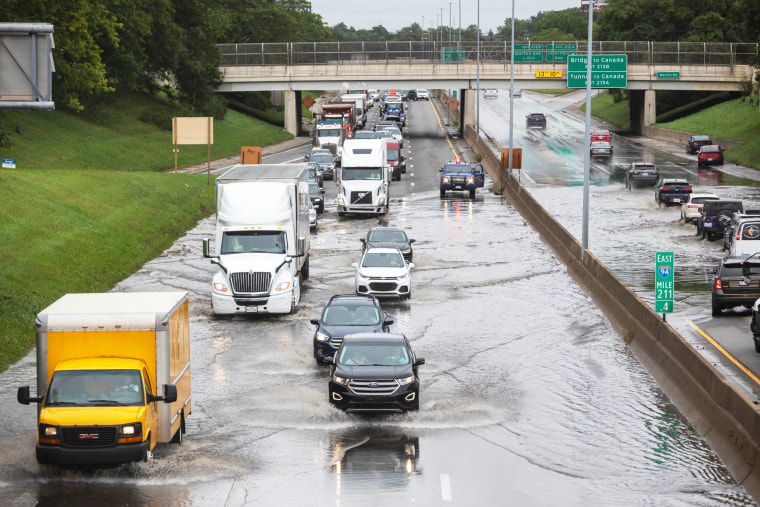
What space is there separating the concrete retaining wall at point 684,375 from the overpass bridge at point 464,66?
188 feet

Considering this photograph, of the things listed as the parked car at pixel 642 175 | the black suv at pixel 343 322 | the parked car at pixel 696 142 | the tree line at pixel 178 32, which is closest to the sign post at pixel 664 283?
the black suv at pixel 343 322

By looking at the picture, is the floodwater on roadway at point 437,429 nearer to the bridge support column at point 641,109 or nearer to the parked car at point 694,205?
the parked car at point 694,205

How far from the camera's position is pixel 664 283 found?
25469mm

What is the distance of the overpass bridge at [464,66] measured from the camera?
309 feet

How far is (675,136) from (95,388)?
279ft

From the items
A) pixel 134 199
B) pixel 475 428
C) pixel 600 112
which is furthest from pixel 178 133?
pixel 600 112

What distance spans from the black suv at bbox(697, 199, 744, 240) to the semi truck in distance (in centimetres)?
1991

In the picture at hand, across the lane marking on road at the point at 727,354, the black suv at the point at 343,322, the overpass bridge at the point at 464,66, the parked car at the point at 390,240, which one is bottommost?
the lane marking on road at the point at 727,354

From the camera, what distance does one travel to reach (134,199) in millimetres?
51000

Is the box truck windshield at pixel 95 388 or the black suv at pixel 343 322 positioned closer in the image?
the box truck windshield at pixel 95 388

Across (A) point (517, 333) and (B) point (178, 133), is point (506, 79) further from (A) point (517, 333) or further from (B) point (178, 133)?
(A) point (517, 333)

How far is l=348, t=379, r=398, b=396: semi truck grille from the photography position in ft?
67.0

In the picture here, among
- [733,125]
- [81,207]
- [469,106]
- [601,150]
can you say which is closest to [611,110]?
[733,125]

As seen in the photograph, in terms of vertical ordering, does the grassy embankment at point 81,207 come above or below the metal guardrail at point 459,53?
below
